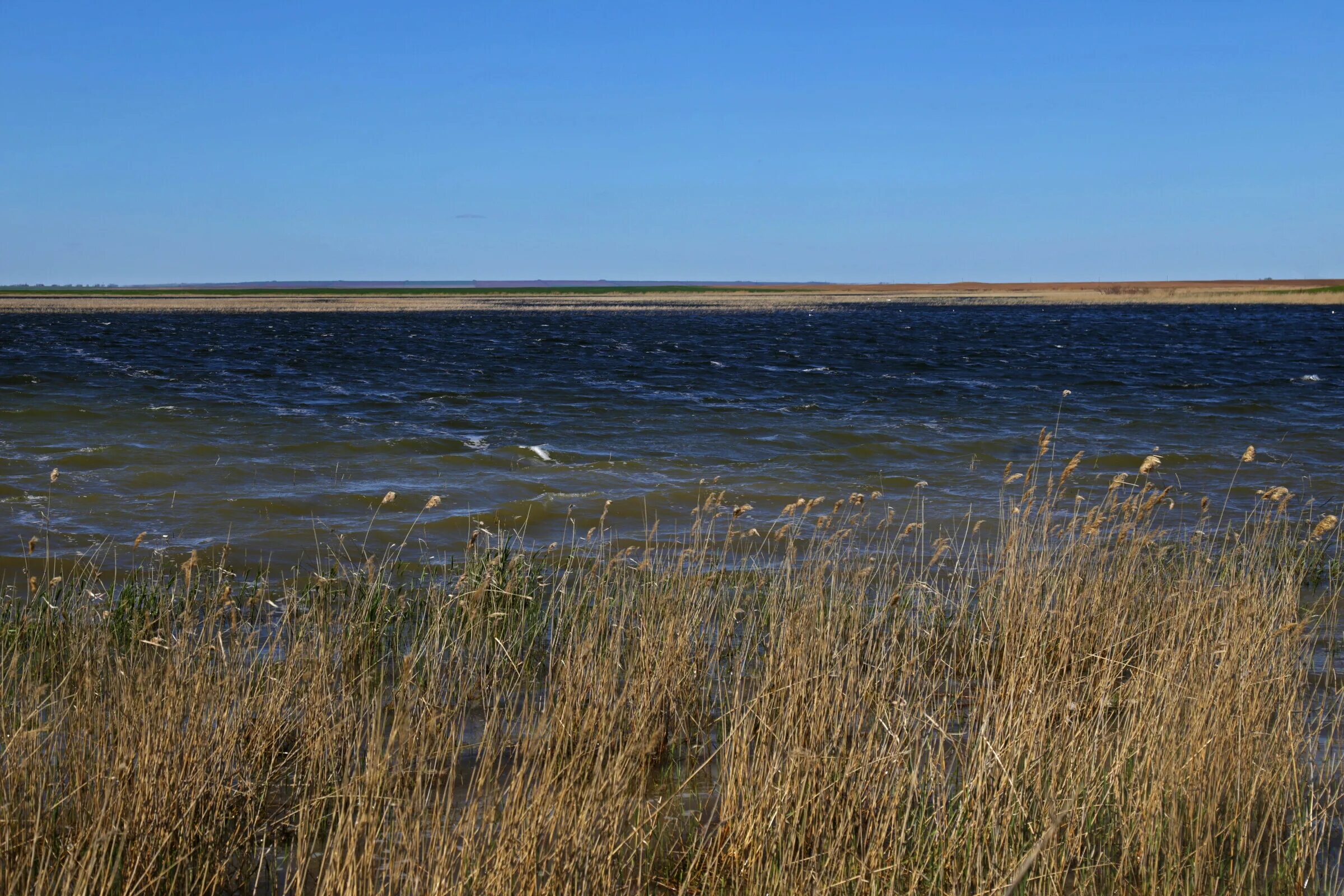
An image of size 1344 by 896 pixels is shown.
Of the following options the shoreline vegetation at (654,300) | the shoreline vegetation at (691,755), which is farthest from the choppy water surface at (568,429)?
the shoreline vegetation at (654,300)

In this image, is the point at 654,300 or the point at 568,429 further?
the point at 654,300

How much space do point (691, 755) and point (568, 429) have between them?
591 inches

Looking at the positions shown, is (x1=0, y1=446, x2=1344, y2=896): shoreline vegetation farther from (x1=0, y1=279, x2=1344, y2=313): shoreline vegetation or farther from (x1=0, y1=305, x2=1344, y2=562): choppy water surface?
(x1=0, y1=279, x2=1344, y2=313): shoreline vegetation

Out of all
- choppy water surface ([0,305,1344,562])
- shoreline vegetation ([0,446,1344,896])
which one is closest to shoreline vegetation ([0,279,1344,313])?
choppy water surface ([0,305,1344,562])

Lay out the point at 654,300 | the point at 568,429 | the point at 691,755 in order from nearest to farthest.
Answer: the point at 691,755
the point at 568,429
the point at 654,300

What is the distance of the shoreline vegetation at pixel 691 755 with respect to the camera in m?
3.73

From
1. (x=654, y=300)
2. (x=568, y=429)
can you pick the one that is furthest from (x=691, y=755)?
(x=654, y=300)

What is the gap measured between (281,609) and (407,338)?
155 feet

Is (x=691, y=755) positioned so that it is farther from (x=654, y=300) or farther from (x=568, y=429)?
(x=654, y=300)

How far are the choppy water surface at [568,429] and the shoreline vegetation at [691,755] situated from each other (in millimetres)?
5317

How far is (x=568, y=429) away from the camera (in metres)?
20.1

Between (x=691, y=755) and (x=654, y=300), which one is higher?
(x=654, y=300)

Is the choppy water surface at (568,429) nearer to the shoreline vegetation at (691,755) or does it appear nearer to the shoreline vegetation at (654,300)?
the shoreline vegetation at (691,755)

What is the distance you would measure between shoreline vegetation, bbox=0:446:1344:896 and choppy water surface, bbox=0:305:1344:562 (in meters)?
5.32
